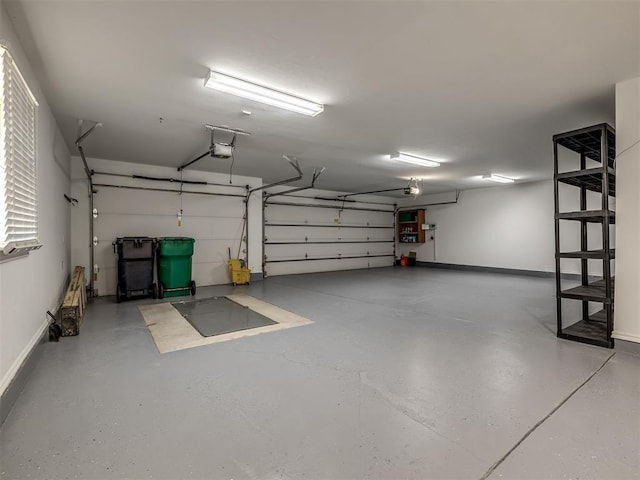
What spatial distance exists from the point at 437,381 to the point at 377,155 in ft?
13.5

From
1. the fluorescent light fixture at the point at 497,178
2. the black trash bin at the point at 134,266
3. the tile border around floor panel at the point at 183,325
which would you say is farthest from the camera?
the fluorescent light fixture at the point at 497,178

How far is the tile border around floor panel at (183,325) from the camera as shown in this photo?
10.5 feet

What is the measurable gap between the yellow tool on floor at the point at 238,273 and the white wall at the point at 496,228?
6506mm

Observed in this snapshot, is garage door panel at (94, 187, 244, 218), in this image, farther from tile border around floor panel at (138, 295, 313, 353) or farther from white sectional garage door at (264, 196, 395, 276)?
tile border around floor panel at (138, 295, 313, 353)

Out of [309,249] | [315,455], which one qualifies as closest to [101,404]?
[315,455]

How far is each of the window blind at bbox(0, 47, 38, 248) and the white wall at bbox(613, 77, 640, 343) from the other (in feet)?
15.6

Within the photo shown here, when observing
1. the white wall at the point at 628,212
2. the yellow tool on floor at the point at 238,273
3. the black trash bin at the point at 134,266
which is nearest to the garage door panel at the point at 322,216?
the yellow tool on floor at the point at 238,273

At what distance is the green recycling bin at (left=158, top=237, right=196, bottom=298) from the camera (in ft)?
18.2

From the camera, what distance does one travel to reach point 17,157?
2166mm

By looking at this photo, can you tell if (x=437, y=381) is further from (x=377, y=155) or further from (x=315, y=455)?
(x=377, y=155)

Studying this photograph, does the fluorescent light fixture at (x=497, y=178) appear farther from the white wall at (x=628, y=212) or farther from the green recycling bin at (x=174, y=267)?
the green recycling bin at (x=174, y=267)

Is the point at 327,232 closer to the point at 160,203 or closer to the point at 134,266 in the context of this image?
the point at 160,203

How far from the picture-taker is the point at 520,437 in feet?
5.52

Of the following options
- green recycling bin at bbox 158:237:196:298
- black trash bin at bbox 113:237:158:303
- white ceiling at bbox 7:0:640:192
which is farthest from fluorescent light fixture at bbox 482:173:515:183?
black trash bin at bbox 113:237:158:303
